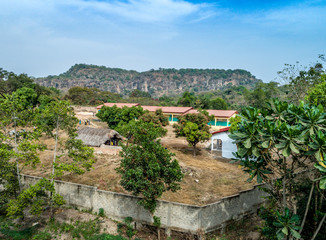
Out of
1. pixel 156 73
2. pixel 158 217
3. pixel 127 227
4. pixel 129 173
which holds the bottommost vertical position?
pixel 127 227

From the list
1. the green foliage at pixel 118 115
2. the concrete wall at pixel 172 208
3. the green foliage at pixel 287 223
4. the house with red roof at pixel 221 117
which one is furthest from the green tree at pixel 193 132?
the house with red roof at pixel 221 117

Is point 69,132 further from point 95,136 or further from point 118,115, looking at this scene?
point 118,115

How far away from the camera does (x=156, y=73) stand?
19238 cm

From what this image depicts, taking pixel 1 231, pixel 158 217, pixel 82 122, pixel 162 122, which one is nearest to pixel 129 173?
pixel 158 217

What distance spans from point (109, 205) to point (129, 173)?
408cm

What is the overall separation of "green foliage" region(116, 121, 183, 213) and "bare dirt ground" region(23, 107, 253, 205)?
344 centimetres

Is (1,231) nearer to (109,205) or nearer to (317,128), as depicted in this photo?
(109,205)

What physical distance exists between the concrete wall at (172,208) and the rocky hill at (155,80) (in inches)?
5940

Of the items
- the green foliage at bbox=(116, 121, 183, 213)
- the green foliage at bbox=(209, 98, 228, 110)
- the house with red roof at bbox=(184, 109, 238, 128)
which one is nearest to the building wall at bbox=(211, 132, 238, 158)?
the green foliage at bbox=(116, 121, 183, 213)

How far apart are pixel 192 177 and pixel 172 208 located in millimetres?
6650

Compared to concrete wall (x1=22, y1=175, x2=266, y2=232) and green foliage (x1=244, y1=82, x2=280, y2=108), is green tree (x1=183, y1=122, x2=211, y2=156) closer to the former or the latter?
concrete wall (x1=22, y1=175, x2=266, y2=232)

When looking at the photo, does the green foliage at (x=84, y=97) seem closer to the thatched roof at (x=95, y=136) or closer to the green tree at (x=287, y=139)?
the thatched roof at (x=95, y=136)

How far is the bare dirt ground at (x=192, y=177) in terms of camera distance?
16.1 meters

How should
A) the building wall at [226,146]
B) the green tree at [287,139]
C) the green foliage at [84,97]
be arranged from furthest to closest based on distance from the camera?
the green foliage at [84,97], the building wall at [226,146], the green tree at [287,139]
